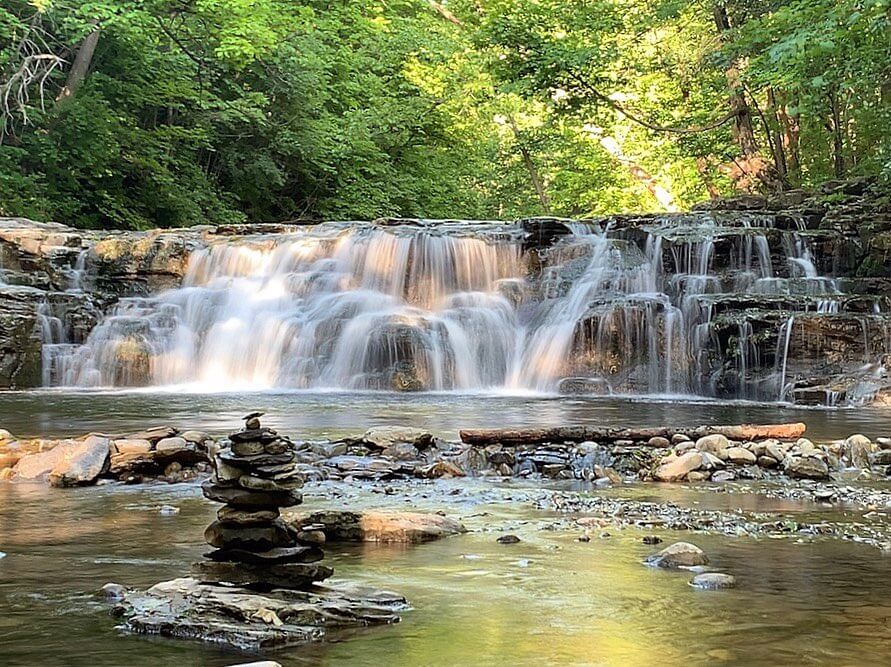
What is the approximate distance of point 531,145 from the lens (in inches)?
1164

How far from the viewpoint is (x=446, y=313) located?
15.0 meters

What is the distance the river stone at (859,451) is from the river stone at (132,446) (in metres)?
4.66

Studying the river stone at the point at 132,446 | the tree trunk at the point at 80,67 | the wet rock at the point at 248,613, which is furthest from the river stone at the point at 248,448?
the tree trunk at the point at 80,67

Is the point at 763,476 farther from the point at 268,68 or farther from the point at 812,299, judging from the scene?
the point at 268,68

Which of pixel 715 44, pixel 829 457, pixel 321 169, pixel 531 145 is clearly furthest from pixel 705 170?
pixel 829 457

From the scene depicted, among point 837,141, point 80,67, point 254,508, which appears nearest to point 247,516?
point 254,508

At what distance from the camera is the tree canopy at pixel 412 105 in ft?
64.1

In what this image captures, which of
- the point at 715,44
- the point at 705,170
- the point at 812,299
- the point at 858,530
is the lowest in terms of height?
the point at 858,530

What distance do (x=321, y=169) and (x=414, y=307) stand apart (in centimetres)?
1228

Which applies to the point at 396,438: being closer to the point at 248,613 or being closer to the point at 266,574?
the point at 266,574

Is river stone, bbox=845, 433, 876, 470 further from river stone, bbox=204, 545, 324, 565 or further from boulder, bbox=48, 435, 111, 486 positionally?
boulder, bbox=48, 435, 111, 486

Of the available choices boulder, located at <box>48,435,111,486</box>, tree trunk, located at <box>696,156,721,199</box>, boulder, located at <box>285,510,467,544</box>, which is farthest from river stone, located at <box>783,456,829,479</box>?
tree trunk, located at <box>696,156,721,199</box>

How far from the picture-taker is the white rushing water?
1376cm

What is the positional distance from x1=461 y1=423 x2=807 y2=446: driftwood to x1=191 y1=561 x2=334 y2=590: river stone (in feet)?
11.2
